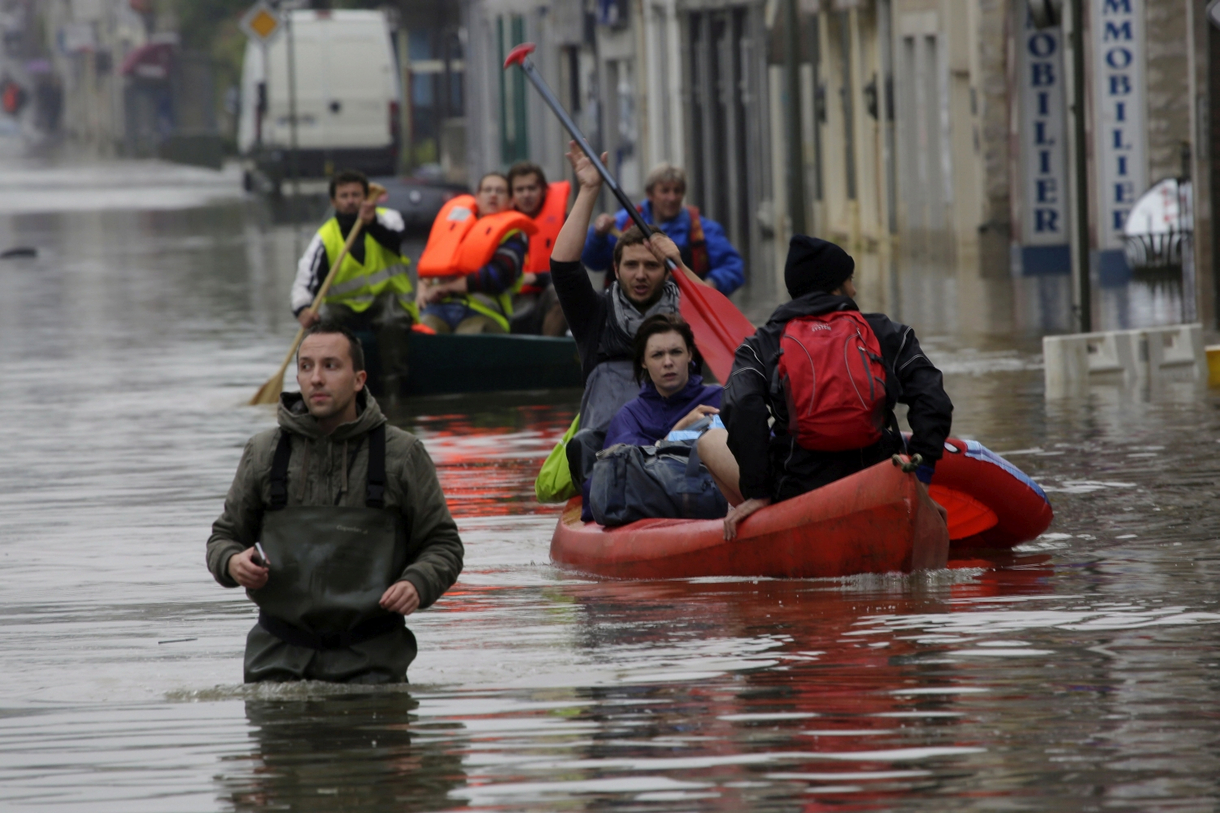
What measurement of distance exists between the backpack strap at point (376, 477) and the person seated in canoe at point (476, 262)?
9742mm

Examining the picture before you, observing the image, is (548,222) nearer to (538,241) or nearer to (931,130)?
(538,241)

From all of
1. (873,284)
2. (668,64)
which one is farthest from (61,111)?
(873,284)

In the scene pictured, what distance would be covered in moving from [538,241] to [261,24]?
95.1 feet

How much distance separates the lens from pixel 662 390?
9.53m

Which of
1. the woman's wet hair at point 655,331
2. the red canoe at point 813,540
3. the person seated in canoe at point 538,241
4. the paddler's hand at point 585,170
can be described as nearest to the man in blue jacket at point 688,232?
the person seated in canoe at point 538,241

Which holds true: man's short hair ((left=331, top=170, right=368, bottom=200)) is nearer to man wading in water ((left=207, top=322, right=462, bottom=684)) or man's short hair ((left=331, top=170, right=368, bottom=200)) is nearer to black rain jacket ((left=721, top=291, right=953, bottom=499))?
black rain jacket ((left=721, top=291, right=953, bottom=499))

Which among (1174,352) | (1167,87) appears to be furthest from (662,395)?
(1167,87)

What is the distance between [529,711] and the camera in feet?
22.0

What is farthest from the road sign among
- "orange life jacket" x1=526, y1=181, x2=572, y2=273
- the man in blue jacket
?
the man in blue jacket

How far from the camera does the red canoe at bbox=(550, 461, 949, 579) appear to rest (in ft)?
27.4

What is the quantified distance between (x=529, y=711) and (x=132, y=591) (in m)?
3.02

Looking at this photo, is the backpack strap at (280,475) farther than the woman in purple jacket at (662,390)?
No

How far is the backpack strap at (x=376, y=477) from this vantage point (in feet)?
21.4

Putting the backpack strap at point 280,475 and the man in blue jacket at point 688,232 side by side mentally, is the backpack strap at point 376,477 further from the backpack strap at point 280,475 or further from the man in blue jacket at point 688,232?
the man in blue jacket at point 688,232
